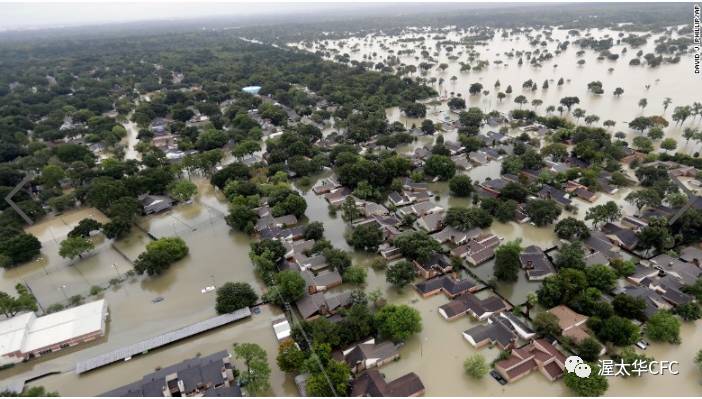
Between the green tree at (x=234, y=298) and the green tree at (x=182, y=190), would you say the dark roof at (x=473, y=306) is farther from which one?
the green tree at (x=182, y=190)

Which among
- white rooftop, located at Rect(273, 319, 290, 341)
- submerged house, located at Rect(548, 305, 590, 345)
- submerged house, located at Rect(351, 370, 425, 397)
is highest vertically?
submerged house, located at Rect(548, 305, 590, 345)

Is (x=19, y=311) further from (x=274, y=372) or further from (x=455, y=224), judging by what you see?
(x=455, y=224)

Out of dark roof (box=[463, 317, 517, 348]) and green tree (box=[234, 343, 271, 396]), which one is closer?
green tree (box=[234, 343, 271, 396])

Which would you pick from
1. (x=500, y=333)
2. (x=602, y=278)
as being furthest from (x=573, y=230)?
(x=500, y=333)

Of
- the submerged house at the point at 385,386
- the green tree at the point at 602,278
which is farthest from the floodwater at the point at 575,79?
the submerged house at the point at 385,386

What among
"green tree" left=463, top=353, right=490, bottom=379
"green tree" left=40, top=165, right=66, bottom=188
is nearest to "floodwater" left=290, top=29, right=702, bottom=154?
"green tree" left=463, top=353, right=490, bottom=379

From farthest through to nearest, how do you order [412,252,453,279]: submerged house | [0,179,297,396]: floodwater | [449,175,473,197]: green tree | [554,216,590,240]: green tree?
[449,175,473,197]: green tree → [554,216,590,240]: green tree → [412,252,453,279]: submerged house → [0,179,297,396]: floodwater

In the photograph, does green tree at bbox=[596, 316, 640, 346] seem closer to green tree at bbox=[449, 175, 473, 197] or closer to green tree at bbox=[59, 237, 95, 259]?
green tree at bbox=[449, 175, 473, 197]

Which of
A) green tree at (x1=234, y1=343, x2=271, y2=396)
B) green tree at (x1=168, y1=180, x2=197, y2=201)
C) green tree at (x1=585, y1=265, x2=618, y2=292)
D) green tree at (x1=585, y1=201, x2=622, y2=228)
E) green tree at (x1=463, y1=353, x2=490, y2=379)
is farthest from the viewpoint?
green tree at (x1=168, y1=180, x2=197, y2=201)
